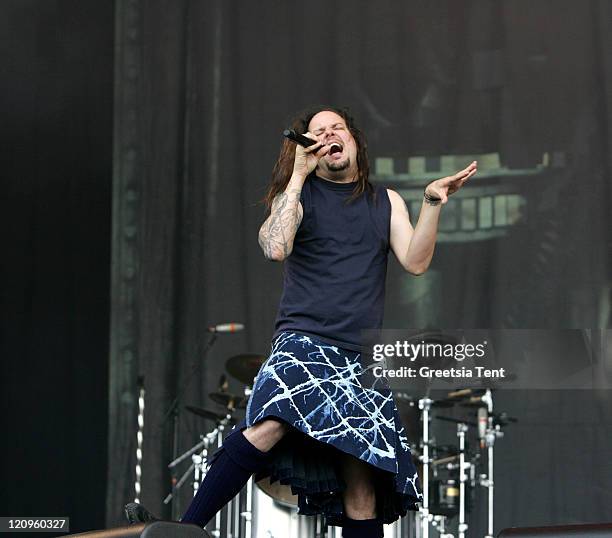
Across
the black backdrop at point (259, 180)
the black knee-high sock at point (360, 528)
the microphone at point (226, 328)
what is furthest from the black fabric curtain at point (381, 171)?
the black knee-high sock at point (360, 528)

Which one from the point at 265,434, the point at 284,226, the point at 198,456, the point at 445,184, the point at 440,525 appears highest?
the point at 445,184

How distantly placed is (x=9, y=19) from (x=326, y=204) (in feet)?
8.12

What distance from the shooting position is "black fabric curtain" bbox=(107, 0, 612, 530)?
5.23 meters

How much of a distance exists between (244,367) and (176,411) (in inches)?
21.1

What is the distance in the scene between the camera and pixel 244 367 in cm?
505

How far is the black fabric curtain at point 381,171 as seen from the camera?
5230 millimetres

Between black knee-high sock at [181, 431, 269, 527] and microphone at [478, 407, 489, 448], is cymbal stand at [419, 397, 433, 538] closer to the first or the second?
microphone at [478, 407, 489, 448]

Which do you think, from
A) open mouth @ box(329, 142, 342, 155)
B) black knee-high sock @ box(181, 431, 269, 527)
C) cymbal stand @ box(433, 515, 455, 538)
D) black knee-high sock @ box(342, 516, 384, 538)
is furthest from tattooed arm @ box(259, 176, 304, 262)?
cymbal stand @ box(433, 515, 455, 538)

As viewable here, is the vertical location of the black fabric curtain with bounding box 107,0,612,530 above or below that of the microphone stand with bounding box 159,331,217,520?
above

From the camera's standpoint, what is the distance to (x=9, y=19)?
16.6ft

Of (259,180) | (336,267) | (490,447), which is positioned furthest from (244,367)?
(336,267)

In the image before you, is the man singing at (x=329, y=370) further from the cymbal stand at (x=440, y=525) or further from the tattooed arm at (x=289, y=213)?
the cymbal stand at (x=440, y=525)

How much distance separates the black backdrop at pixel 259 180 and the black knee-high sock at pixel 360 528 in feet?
7.52

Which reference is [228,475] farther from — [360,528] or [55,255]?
[55,255]
